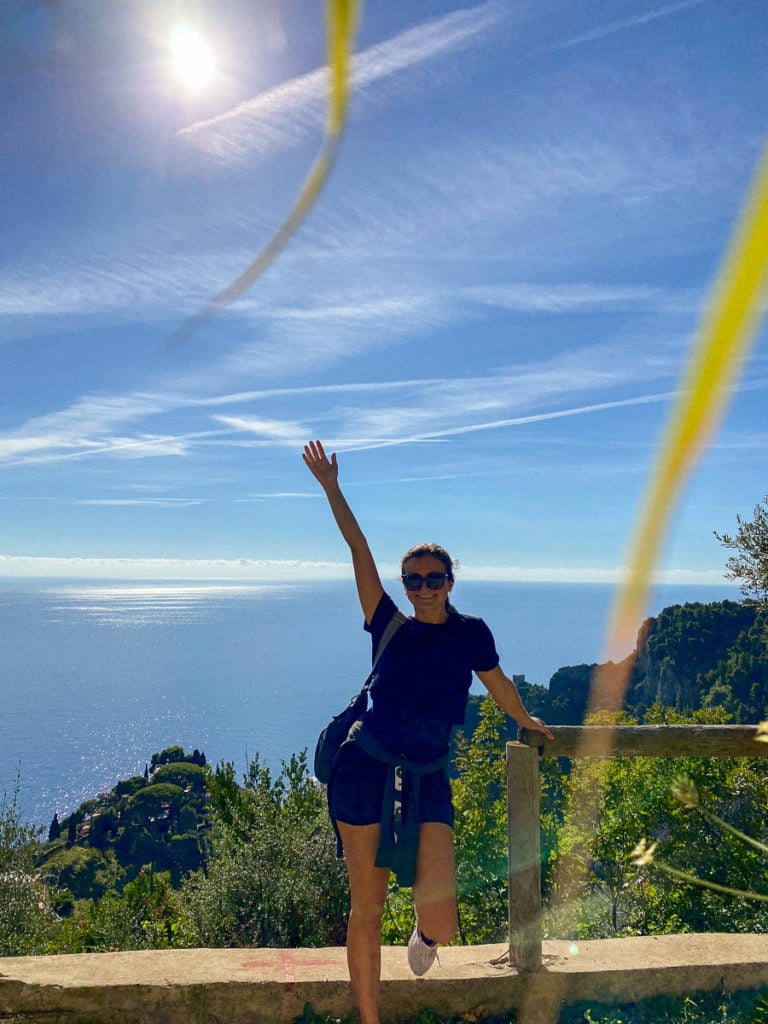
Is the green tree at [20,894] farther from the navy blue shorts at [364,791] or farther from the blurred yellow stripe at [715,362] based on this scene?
the blurred yellow stripe at [715,362]

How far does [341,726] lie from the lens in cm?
334

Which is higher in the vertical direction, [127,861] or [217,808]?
[217,808]

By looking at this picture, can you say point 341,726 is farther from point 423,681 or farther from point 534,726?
point 534,726

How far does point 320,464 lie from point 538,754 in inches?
72.3

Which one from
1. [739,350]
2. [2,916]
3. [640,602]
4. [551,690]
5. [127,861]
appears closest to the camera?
[739,350]

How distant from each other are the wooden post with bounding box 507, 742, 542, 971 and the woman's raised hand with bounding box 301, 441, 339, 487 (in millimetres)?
1679

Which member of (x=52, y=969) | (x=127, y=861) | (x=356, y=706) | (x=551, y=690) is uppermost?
(x=356, y=706)

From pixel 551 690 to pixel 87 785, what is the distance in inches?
5743

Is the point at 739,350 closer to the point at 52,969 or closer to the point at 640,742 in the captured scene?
the point at 640,742

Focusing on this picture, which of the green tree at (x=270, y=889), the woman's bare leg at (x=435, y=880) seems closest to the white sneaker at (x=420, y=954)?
the woman's bare leg at (x=435, y=880)

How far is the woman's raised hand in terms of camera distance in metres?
3.46

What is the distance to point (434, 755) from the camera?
10.7 ft

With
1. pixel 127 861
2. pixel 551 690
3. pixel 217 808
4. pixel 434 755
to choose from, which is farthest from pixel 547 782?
pixel 551 690

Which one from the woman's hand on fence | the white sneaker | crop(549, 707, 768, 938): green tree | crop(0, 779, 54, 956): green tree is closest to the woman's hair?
the woman's hand on fence
